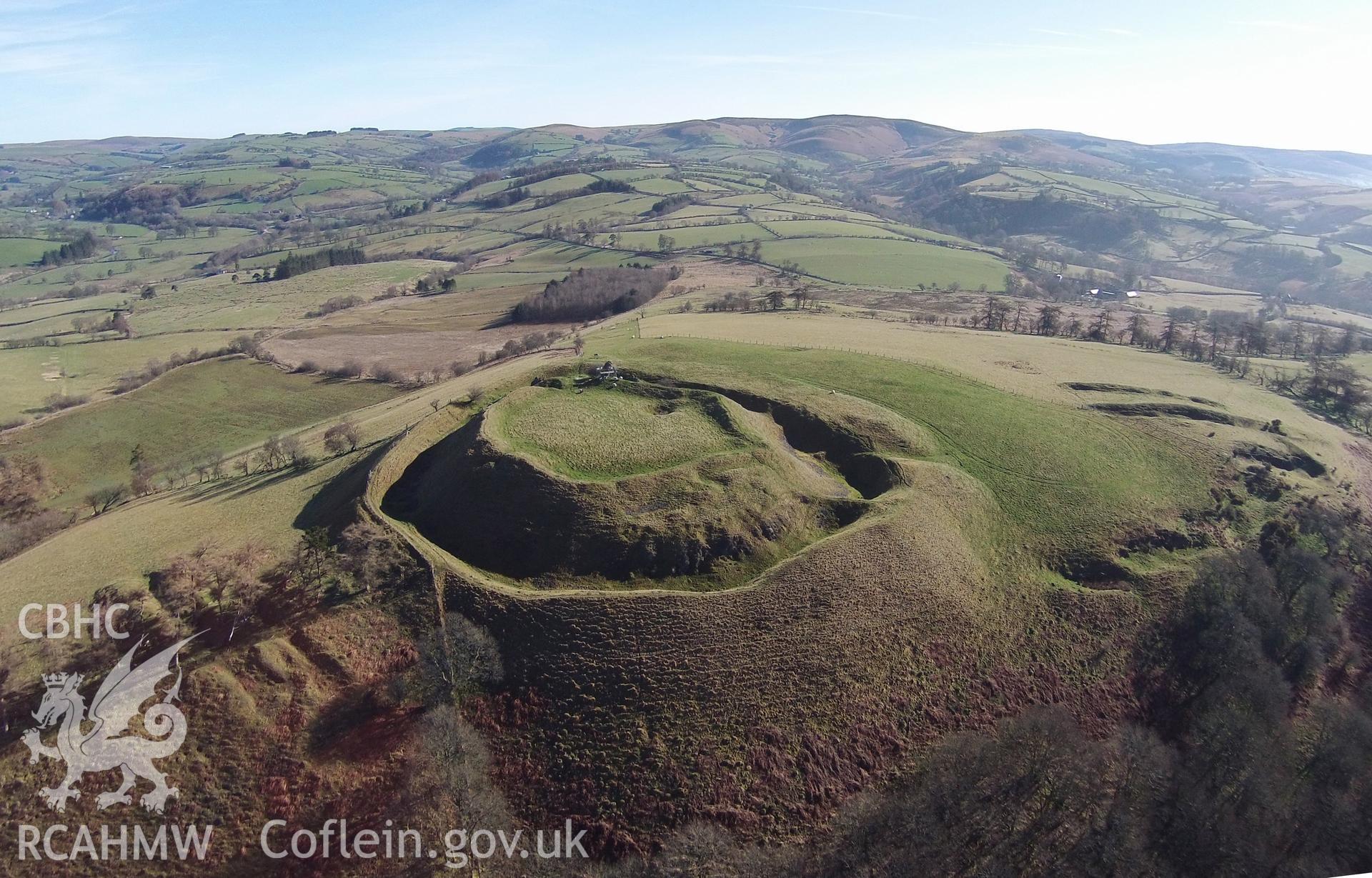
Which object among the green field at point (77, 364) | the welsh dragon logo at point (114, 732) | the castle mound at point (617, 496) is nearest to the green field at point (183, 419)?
the green field at point (77, 364)

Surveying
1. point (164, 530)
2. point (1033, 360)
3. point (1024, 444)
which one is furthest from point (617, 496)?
point (1033, 360)

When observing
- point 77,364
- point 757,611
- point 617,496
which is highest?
point 617,496

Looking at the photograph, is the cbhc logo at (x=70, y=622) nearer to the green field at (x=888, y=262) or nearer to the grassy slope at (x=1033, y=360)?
the grassy slope at (x=1033, y=360)

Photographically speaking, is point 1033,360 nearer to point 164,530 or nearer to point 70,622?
point 164,530

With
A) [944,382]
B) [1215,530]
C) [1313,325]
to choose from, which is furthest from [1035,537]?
[1313,325]

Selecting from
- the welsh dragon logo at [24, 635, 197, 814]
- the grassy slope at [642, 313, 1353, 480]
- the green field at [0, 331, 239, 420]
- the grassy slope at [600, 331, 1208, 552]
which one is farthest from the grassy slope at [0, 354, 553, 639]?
the grassy slope at [642, 313, 1353, 480]

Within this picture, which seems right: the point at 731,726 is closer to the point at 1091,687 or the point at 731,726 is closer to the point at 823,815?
the point at 823,815
